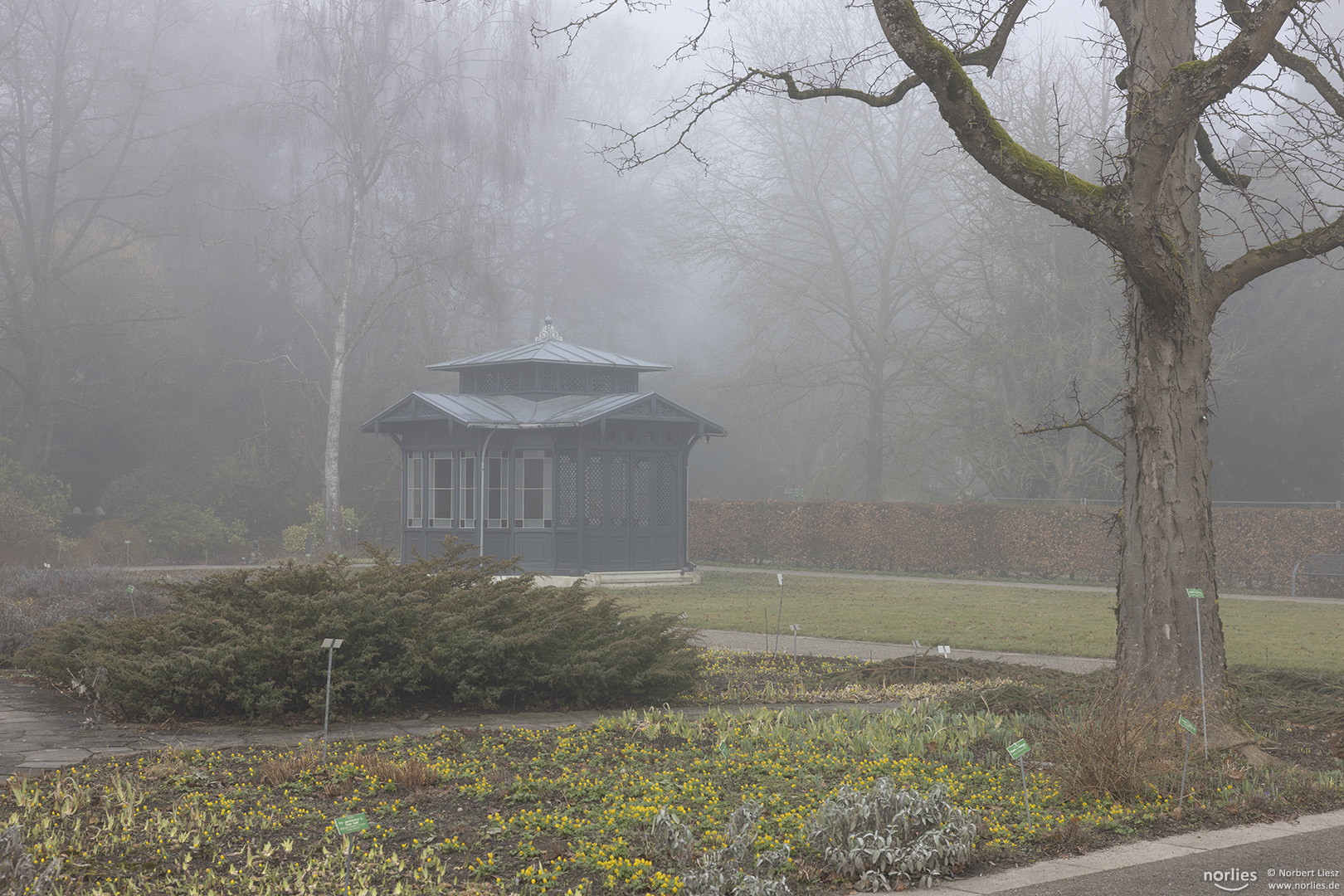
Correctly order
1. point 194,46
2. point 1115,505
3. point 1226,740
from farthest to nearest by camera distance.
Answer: point 194,46, point 1115,505, point 1226,740

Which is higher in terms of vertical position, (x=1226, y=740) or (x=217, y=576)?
(x=217, y=576)

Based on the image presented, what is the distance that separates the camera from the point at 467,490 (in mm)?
23516

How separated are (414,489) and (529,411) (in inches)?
122

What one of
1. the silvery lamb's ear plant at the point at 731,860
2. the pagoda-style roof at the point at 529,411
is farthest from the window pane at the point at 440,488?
the silvery lamb's ear plant at the point at 731,860

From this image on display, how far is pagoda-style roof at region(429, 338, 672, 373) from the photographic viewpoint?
2431 centimetres

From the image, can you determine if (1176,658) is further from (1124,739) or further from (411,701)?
(411,701)

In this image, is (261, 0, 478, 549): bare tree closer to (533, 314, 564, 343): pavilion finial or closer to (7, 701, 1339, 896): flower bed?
(533, 314, 564, 343): pavilion finial

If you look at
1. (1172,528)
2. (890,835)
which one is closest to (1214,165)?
(1172,528)

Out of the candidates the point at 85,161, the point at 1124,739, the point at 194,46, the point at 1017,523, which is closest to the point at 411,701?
the point at 1124,739

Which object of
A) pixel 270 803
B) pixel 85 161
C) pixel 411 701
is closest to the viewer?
pixel 270 803

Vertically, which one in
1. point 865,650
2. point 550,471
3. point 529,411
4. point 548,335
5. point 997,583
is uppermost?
point 548,335

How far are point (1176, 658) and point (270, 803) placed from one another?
498cm

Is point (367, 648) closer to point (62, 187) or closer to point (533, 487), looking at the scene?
point (533, 487)

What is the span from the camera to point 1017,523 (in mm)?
26516
